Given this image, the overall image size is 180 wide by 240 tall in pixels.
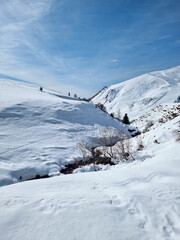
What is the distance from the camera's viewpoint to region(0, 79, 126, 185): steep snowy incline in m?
13.6

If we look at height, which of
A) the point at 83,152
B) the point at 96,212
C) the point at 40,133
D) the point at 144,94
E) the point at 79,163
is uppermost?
the point at 144,94

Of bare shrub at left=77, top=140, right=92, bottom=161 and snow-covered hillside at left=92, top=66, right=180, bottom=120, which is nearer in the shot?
bare shrub at left=77, top=140, right=92, bottom=161

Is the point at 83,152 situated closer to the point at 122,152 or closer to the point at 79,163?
the point at 79,163

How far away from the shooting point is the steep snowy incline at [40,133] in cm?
1357

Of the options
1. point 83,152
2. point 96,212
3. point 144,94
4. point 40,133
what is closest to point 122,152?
point 83,152

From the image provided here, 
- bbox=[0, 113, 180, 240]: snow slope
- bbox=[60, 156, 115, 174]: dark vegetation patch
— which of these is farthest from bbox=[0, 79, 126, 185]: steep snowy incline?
bbox=[0, 113, 180, 240]: snow slope

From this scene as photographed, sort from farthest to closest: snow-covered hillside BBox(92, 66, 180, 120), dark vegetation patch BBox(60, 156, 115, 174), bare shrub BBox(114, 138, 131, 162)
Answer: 1. snow-covered hillside BBox(92, 66, 180, 120)
2. bare shrub BBox(114, 138, 131, 162)
3. dark vegetation patch BBox(60, 156, 115, 174)

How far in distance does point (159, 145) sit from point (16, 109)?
28.2 m

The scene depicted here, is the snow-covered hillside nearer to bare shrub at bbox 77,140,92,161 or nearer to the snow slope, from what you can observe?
bare shrub at bbox 77,140,92,161

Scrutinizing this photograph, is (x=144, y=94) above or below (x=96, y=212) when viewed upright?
above

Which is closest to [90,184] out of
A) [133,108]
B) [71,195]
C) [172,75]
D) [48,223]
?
[71,195]

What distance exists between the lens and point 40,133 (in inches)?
864

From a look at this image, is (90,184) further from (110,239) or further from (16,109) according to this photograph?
(16,109)

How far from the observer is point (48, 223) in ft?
11.1
